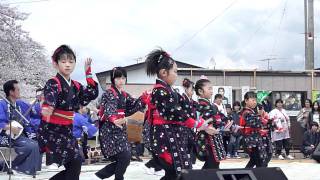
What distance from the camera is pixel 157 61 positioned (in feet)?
18.6

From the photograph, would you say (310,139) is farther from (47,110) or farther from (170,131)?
(47,110)

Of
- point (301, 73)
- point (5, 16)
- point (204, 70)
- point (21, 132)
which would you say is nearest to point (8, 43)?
point (5, 16)

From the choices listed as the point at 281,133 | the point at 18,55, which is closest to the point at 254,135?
the point at 281,133

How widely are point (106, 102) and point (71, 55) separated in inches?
69.3

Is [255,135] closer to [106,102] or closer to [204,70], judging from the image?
[106,102]

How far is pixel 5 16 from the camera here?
65.7 feet

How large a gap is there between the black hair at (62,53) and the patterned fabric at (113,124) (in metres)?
1.70

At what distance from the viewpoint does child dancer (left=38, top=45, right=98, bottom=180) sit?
5.03 meters

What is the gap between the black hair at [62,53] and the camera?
530 cm

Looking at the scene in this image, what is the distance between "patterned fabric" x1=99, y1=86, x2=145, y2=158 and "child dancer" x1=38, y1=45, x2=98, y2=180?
5.29 ft

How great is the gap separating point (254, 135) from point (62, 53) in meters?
3.79

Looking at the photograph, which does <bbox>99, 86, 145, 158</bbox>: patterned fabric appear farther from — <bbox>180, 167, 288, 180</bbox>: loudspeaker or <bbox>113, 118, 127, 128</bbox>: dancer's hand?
<bbox>180, 167, 288, 180</bbox>: loudspeaker

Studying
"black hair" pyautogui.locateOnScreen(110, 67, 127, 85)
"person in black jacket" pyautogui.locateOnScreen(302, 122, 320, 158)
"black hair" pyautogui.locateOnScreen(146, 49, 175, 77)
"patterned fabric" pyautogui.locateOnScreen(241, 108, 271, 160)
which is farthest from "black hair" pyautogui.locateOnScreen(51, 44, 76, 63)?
"person in black jacket" pyautogui.locateOnScreen(302, 122, 320, 158)

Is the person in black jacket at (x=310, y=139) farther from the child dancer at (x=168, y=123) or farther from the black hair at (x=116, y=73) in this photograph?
the child dancer at (x=168, y=123)
